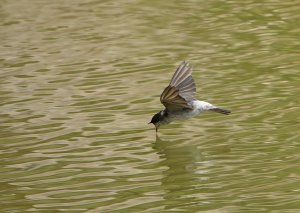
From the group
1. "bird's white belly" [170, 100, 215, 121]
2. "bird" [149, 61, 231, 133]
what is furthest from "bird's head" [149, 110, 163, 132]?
"bird's white belly" [170, 100, 215, 121]

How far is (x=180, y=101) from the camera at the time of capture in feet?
27.0

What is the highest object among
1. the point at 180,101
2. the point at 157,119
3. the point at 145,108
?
the point at 180,101

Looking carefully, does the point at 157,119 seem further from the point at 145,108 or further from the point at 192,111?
the point at 145,108

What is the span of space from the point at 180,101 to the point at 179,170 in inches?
30.5

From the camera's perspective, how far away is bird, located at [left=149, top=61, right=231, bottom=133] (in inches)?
322

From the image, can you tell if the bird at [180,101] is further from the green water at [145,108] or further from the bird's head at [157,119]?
the green water at [145,108]

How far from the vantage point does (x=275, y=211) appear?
20.9 feet

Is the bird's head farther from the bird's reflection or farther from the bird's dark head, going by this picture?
the bird's reflection

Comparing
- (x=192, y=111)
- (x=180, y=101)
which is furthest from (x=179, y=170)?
(x=192, y=111)

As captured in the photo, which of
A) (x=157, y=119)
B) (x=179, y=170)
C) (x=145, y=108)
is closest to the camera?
(x=179, y=170)

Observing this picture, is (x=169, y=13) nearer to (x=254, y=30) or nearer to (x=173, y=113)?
(x=254, y=30)

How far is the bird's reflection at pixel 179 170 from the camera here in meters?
6.93

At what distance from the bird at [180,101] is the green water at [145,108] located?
18cm

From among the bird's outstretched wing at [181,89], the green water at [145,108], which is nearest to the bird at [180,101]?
the bird's outstretched wing at [181,89]
